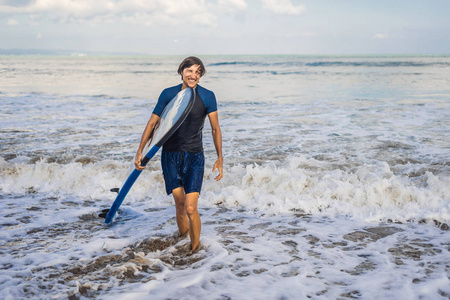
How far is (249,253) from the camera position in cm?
425

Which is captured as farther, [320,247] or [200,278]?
[320,247]

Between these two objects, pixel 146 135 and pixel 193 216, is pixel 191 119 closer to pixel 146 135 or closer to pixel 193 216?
pixel 146 135

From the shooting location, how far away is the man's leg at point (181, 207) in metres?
4.06

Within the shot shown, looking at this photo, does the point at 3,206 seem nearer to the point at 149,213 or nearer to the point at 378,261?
the point at 149,213

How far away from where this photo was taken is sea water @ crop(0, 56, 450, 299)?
3559mm

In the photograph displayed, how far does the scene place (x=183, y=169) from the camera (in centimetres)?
395

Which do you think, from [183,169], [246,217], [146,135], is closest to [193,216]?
[183,169]

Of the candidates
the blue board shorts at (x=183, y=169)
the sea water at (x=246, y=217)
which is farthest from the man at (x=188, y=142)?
the sea water at (x=246, y=217)

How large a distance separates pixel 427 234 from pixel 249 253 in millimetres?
2315

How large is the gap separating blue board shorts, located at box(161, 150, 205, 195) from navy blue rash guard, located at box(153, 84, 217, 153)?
6 centimetres

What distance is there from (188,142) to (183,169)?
282 millimetres

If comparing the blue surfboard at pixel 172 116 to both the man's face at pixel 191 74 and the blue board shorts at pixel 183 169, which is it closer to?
the man's face at pixel 191 74

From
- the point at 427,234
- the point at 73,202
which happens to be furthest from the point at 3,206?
the point at 427,234

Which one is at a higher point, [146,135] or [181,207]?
[146,135]
